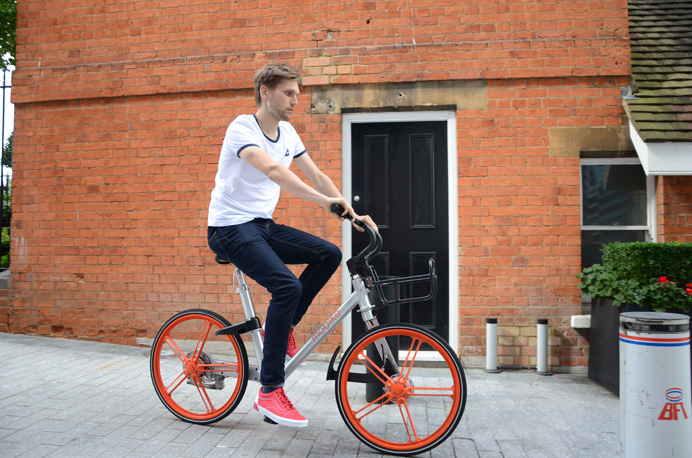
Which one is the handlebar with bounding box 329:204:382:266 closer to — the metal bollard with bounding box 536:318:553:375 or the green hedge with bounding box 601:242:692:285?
the green hedge with bounding box 601:242:692:285

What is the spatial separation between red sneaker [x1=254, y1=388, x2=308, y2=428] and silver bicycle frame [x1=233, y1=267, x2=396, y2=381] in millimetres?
192

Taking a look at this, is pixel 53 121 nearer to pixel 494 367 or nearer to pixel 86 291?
pixel 86 291

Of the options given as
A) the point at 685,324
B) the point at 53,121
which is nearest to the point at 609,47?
the point at 685,324

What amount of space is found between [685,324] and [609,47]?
4.06 metres

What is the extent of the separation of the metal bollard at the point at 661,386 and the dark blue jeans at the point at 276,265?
68.9 inches

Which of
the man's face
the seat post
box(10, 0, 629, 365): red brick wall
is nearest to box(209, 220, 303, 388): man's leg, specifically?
the seat post

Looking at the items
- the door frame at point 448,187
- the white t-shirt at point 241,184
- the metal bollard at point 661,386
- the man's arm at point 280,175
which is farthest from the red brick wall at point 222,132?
the metal bollard at point 661,386

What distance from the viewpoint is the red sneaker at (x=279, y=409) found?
10.4ft

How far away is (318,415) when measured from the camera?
13.3ft

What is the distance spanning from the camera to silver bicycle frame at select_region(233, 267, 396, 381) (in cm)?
328

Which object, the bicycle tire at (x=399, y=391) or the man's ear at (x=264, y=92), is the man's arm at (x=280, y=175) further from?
the bicycle tire at (x=399, y=391)

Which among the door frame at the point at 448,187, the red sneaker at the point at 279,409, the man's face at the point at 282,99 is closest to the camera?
the red sneaker at the point at 279,409

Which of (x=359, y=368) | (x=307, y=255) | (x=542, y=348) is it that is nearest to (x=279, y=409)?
(x=359, y=368)

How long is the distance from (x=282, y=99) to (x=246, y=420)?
7.20 feet
